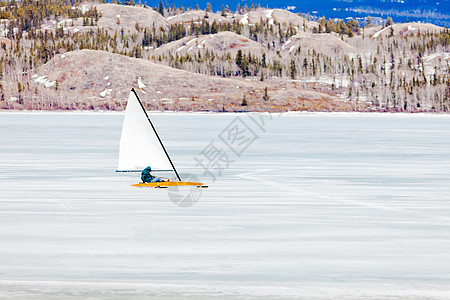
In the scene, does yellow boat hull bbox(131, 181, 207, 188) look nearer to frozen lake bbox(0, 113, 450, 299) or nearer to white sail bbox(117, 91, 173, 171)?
frozen lake bbox(0, 113, 450, 299)

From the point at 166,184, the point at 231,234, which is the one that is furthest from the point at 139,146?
the point at 231,234

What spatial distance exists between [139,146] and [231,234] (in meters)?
11.0

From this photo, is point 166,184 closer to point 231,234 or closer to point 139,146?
point 139,146

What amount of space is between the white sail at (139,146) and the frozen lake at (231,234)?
101cm

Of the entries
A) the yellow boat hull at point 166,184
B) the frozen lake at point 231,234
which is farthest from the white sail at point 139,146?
the frozen lake at point 231,234

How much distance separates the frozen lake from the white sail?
1.01 m

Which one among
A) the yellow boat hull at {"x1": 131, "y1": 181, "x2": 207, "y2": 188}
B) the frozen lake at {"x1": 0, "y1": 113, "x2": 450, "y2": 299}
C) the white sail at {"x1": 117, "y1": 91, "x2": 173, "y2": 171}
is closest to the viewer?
the frozen lake at {"x1": 0, "y1": 113, "x2": 450, "y2": 299}

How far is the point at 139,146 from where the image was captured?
30953 millimetres

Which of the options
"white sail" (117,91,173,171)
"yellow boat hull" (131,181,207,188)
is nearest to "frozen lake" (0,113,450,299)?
"yellow boat hull" (131,181,207,188)

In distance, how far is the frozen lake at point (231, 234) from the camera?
51.1ft

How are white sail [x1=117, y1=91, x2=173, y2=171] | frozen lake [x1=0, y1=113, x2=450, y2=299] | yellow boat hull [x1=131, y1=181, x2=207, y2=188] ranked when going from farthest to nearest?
white sail [x1=117, y1=91, x2=173, y2=171] < yellow boat hull [x1=131, y1=181, x2=207, y2=188] < frozen lake [x1=0, y1=113, x2=450, y2=299]

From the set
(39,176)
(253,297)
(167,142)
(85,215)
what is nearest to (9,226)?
(85,215)

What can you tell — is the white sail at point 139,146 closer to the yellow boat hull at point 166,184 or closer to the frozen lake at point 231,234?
the yellow boat hull at point 166,184

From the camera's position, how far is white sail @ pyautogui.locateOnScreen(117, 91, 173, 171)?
30.7 meters
